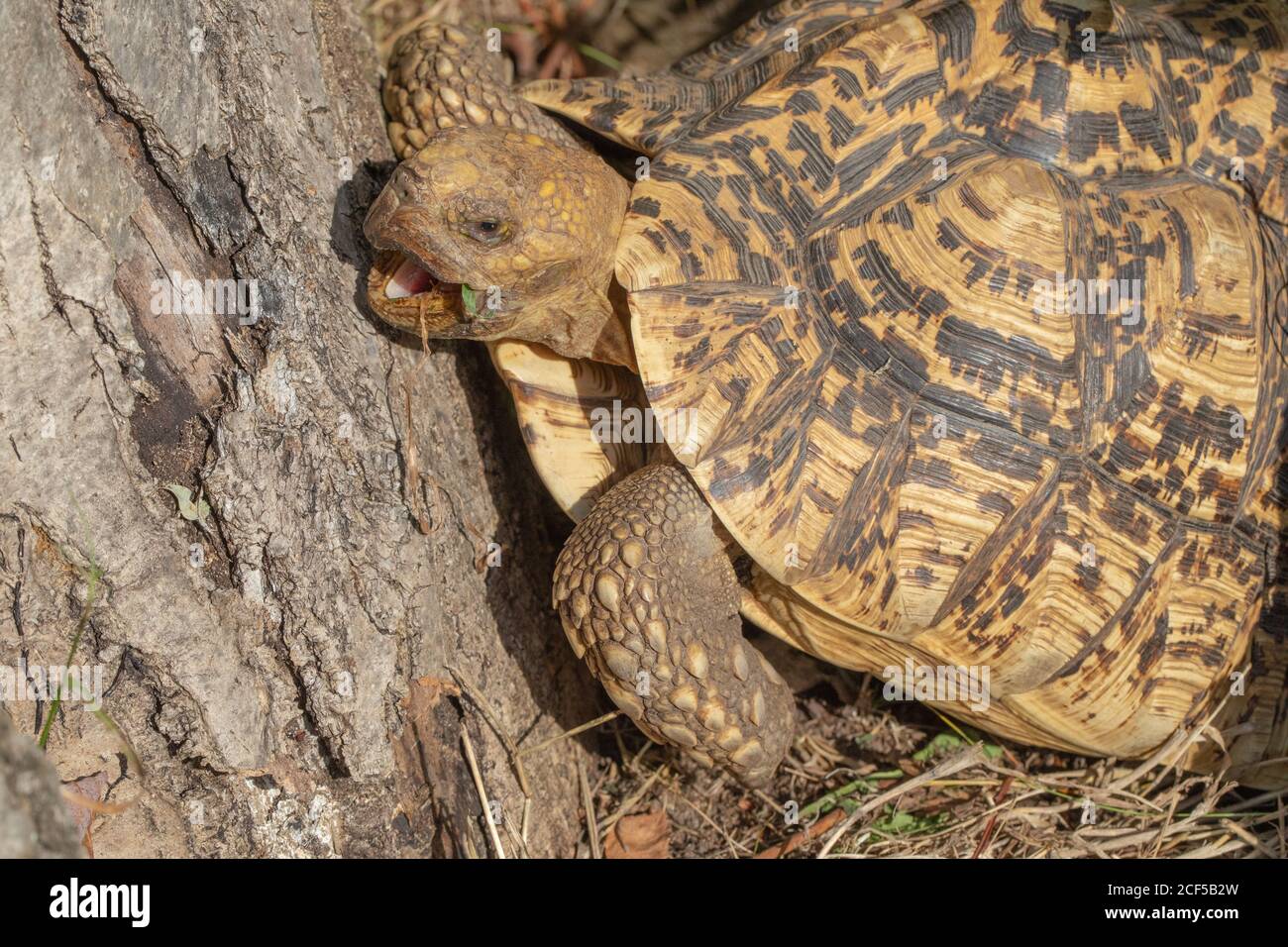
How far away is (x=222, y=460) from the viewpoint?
204cm

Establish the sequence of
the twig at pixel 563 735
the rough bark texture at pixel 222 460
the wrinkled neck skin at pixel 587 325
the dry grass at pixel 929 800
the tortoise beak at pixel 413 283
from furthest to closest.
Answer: the dry grass at pixel 929 800
the twig at pixel 563 735
the wrinkled neck skin at pixel 587 325
the tortoise beak at pixel 413 283
the rough bark texture at pixel 222 460

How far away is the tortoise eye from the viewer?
7.33 ft

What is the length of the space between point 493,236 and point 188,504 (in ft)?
2.78

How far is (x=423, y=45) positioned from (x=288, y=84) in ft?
2.04

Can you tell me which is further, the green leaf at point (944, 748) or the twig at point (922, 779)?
the green leaf at point (944, 748)

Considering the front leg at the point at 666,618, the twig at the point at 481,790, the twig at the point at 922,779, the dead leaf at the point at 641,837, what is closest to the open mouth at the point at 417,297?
the front leg at the point at 666,618

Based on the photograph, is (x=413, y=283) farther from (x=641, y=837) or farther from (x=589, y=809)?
(x=641, y=837)

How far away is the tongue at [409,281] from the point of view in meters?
2.31

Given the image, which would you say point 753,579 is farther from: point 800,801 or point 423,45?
point 423,45

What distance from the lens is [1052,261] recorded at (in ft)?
7.80

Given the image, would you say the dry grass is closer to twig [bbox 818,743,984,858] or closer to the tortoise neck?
twig [bbox 818,743,984,858]

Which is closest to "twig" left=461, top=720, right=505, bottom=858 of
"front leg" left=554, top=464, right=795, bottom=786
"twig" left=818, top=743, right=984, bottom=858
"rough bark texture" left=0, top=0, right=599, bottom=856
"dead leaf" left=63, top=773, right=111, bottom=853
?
"rough bark texture" left=0, top=0, right=599, bottom=856

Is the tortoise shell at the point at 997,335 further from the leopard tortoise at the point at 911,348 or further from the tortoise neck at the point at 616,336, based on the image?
the tortoise neck at the point at 616,336
